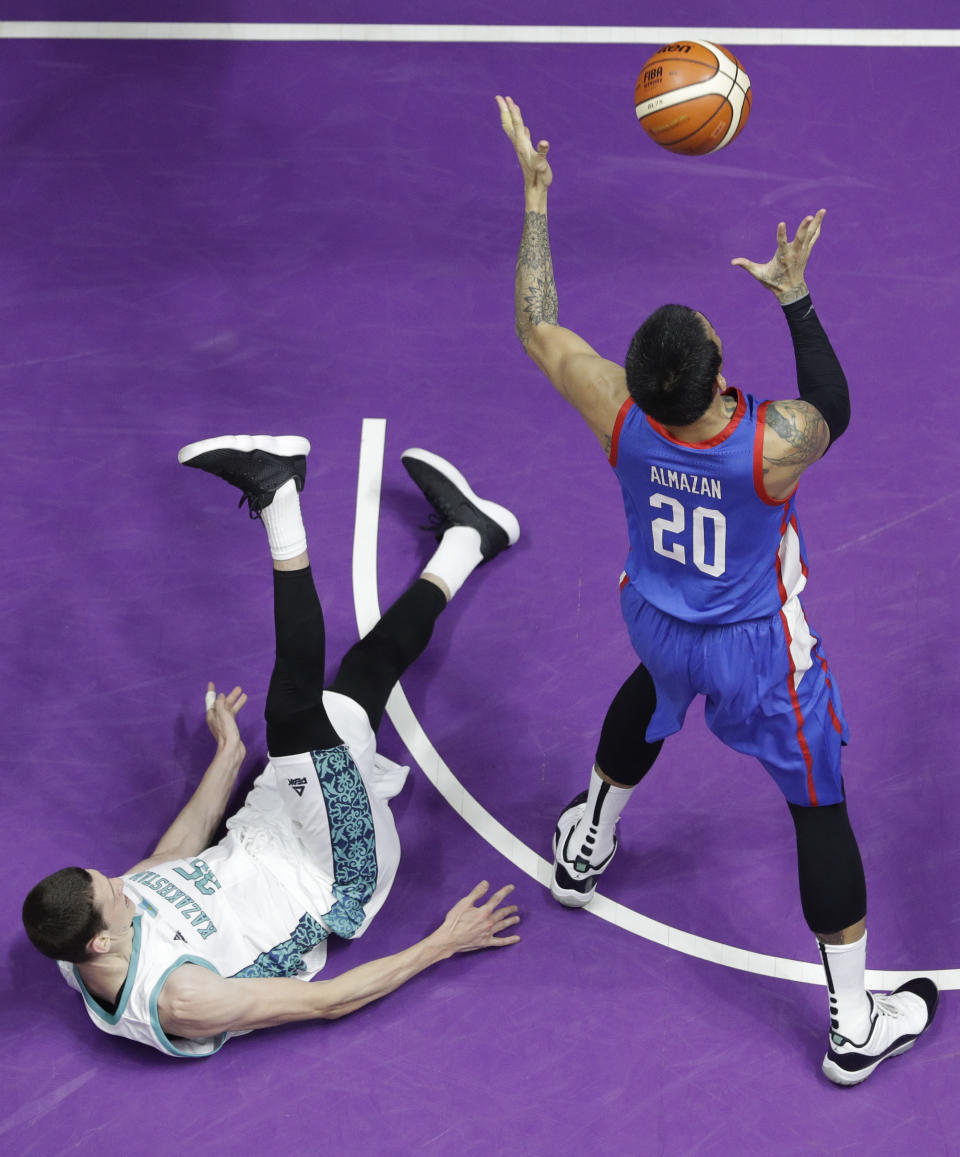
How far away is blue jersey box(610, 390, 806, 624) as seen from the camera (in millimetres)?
Answer: 4102

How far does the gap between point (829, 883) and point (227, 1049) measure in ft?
7.72

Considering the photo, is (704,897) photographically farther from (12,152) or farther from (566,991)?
(12,152)

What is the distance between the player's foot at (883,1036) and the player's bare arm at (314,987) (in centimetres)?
129

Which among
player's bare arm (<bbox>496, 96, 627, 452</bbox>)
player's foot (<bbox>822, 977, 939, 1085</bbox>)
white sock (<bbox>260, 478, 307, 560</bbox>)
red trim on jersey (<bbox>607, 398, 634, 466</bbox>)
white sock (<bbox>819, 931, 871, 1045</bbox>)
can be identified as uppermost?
player's bare arm (<bbox>496, 96, 627, 452</bbox>)

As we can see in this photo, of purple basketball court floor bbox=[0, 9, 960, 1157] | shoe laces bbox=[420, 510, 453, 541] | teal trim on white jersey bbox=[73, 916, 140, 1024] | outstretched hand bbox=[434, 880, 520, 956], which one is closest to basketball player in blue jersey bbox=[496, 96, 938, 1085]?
purple basketball court floor bbox=[0, 9, 960, 1157]

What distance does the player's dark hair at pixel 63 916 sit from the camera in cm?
445

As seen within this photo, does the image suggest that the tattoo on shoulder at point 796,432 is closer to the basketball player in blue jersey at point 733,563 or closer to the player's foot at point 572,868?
the basketball player in blue jersey at point 733,563

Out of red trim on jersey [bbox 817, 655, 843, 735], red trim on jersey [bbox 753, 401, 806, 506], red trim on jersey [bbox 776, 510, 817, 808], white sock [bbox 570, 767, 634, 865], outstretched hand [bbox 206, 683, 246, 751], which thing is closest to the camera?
red trim on jersey [bbox 753, 401, 806, 506]

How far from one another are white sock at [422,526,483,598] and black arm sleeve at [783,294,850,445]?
2180mm

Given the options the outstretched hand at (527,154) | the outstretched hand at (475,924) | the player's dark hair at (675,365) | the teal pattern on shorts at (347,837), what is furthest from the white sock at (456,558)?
the player's dark hair at (675,365)

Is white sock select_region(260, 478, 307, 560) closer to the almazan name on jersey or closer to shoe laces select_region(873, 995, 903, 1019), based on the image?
the almazan name on jersey

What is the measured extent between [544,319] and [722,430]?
0.99 m

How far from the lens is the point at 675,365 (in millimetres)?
3895

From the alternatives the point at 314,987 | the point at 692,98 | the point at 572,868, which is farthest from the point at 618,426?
the point at 314,987
